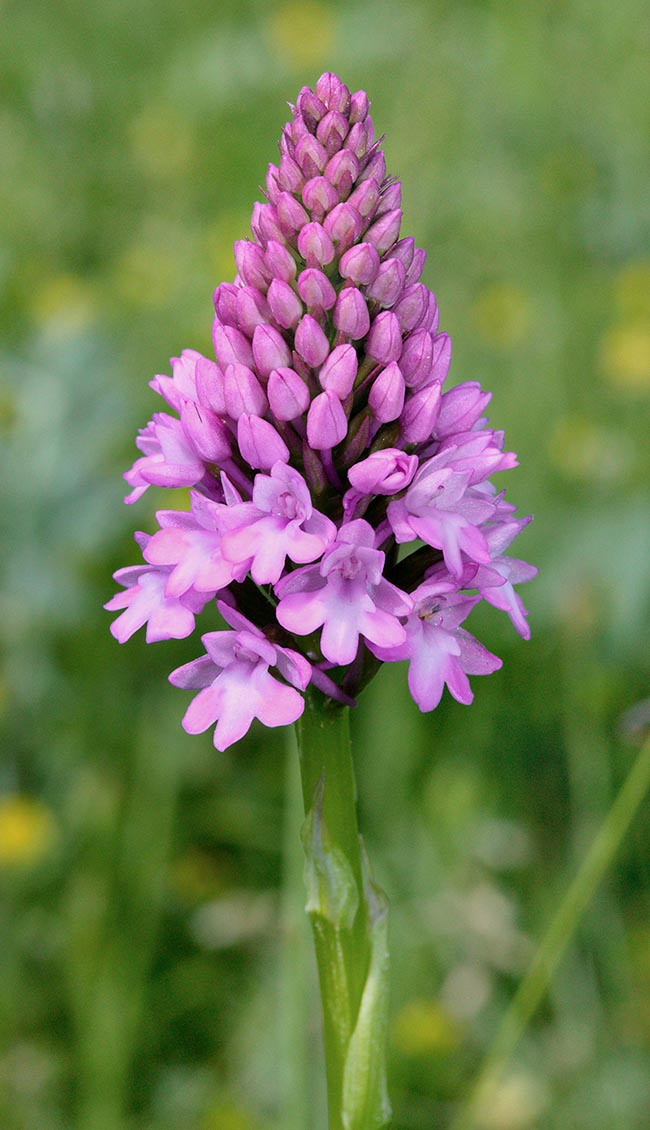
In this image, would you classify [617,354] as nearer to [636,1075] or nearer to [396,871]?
[396,871]

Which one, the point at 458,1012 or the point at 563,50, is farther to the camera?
the point at 563,50

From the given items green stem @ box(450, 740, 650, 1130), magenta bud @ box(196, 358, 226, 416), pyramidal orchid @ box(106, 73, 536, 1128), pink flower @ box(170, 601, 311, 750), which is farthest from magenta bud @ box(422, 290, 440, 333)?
green stem @ box(450, 740, 650, 1130)

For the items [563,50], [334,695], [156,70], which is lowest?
[334,695]

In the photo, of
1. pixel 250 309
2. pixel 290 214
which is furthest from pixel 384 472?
pixel 290 214

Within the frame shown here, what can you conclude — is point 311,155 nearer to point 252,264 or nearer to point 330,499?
point 252,264

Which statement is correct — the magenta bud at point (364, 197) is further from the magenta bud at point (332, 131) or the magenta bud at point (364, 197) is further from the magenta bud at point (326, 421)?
the magenta bud at point (326, 421)

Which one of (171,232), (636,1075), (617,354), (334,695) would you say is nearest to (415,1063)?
(636,1075)

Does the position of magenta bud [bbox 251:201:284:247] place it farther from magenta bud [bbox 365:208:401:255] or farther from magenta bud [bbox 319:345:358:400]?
magenta bud [bbox 319:345:358:400]
